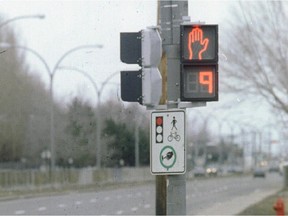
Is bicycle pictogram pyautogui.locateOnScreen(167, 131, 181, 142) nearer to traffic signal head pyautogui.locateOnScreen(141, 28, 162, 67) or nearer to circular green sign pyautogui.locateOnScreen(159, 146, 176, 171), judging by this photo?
circular green sign pyautogui.locateOnScreen(159, 146, 176, 171)

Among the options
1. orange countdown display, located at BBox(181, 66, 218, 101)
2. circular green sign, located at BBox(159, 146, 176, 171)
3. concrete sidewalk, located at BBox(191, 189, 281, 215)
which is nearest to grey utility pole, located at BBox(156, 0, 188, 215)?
orange countdown display, located at BBox(181, 66, 218, 101)

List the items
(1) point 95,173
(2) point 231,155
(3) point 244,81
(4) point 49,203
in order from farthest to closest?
(2) point 231,155 → (3) point 244,81 → (4) point 49,203 → (1) point 95,173

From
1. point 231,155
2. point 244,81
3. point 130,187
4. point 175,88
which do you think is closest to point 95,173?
point 130,187

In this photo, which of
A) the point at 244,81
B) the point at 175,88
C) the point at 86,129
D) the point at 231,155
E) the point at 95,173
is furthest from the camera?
the point at 231,155

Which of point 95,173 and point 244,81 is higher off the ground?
point 244,81

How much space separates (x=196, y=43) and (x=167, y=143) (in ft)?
4.58

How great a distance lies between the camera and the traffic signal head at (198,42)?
9.20 m

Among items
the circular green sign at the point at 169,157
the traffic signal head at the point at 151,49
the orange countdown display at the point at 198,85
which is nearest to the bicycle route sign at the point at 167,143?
the circular green sign at the point at 169,157

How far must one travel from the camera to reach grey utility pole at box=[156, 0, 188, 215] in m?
9.38

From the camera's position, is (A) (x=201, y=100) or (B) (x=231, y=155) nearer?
(A) (x=201, y=100)

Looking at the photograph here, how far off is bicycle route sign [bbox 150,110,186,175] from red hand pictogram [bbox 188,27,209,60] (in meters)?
0.80

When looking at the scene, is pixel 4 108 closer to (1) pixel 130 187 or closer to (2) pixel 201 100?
(1) pixel 130 187

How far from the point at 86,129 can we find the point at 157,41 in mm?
6043

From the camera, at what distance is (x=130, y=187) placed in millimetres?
18875
